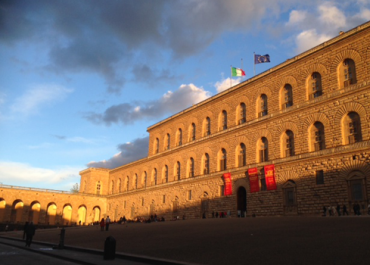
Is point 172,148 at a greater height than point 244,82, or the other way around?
point 244,82

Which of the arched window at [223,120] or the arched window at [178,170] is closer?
the arched window at [223,120]

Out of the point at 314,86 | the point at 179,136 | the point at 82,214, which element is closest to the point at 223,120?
→ the point at 179,136

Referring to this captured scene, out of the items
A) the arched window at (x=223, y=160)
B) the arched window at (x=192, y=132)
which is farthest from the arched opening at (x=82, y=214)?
the arched window at (x=223, y=160)

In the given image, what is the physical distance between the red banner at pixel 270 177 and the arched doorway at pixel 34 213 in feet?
124

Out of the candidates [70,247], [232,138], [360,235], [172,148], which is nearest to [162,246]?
[70,247]

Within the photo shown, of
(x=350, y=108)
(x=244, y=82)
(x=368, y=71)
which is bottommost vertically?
(x=350, y=108)

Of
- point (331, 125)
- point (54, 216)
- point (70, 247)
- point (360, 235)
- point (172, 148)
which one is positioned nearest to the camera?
point (360, 235)

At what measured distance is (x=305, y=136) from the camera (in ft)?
83.9

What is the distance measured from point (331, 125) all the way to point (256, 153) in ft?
24.4

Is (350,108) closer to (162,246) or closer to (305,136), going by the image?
(305,136)

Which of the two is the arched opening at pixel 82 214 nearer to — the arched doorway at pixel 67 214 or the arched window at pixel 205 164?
the arched doorway at pixel 67 214

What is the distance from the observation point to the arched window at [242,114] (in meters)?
32.5

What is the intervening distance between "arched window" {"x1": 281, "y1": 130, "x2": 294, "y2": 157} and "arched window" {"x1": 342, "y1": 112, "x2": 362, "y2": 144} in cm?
448

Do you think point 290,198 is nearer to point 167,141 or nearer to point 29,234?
point 29,234
